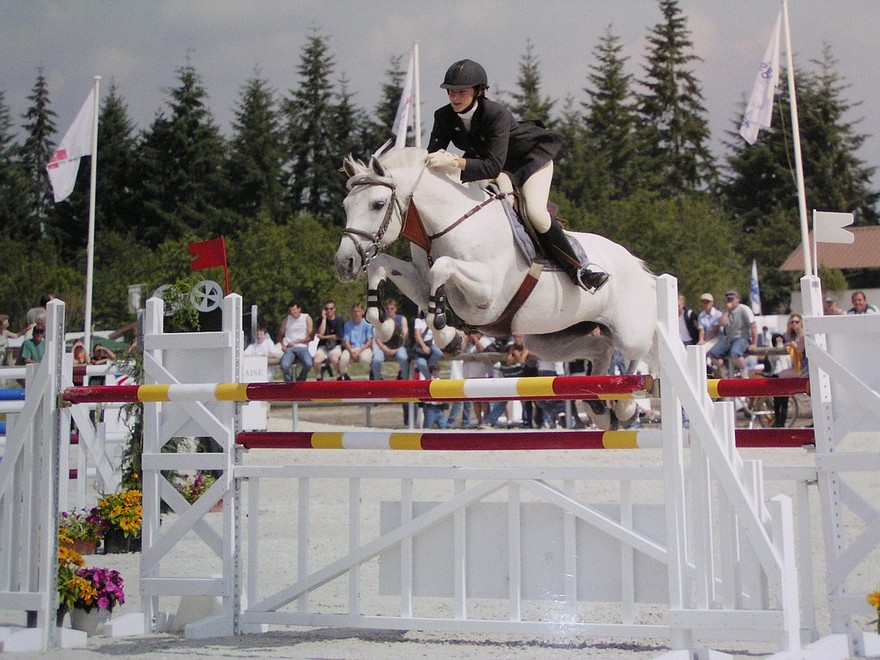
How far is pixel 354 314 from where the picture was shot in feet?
37.1

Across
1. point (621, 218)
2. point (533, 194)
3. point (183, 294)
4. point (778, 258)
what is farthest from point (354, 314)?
point (778, 258)

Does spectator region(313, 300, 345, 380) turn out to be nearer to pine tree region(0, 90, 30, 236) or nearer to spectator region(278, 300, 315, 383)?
spectator region(278, 300, 315, 383)

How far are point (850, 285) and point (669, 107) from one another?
8576 millimetres

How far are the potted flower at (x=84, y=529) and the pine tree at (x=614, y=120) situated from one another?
30.4 meters

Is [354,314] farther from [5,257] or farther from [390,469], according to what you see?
[5,257]

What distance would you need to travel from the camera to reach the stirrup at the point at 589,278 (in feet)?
15.1

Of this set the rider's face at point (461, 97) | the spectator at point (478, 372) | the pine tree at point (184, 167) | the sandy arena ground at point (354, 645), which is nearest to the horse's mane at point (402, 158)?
the rider's face at point (461, 97)

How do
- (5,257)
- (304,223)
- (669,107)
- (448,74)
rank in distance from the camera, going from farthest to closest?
(669,107) → (304,223) → (5,257) → (448,74)

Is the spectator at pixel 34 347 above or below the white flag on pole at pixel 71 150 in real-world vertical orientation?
below

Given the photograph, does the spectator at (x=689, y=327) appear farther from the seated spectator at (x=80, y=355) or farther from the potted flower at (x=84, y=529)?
the potted flower at (x=84, y=529)

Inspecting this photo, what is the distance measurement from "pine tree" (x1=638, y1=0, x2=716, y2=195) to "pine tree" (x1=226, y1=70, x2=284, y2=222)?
41.2 ft

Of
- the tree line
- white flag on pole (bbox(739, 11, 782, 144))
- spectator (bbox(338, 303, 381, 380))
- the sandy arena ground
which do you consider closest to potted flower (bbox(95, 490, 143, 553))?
the sandy arena ground

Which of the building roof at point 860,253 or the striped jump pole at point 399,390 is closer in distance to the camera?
the striped jump pole at point 399,390

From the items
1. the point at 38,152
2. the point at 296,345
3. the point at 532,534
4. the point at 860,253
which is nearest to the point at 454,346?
the point at 532,534
